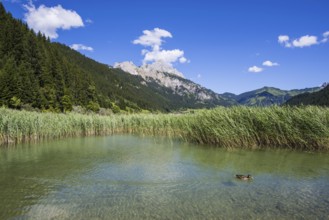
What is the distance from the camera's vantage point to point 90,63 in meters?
174

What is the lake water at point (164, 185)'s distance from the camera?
7656 mm

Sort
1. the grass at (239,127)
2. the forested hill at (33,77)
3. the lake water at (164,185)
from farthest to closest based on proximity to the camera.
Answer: the forested hill at (33,77) < the grass at (239,127) < the lake water at (164,185)

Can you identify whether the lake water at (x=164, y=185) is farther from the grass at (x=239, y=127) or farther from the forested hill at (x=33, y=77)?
the forested hill at (x=33, y=77)

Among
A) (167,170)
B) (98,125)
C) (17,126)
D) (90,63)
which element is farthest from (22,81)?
(90,63)

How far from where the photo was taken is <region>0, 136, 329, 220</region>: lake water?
301 inches

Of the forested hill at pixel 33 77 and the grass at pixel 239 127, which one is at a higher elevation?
the forested hill at pixel 33 77

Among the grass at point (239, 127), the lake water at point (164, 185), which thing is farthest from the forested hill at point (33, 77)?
the lake water at point (164, 185)

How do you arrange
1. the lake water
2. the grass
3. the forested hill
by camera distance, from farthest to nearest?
1. the forested hill
2. the grass
3. the lake water

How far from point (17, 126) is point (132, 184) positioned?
1284 centimetres

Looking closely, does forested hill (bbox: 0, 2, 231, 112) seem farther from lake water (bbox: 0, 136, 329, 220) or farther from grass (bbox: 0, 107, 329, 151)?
lake water (bbox: 0, 136, 329, 220)

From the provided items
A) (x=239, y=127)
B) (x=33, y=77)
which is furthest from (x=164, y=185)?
(x=33, y=77)

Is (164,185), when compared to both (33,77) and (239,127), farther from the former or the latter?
(33,77)

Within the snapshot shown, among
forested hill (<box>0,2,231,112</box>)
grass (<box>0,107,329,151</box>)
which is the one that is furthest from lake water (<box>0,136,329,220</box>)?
forested hill (<box>0,2,231,112</box>)

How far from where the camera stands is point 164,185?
10055 millimetres
